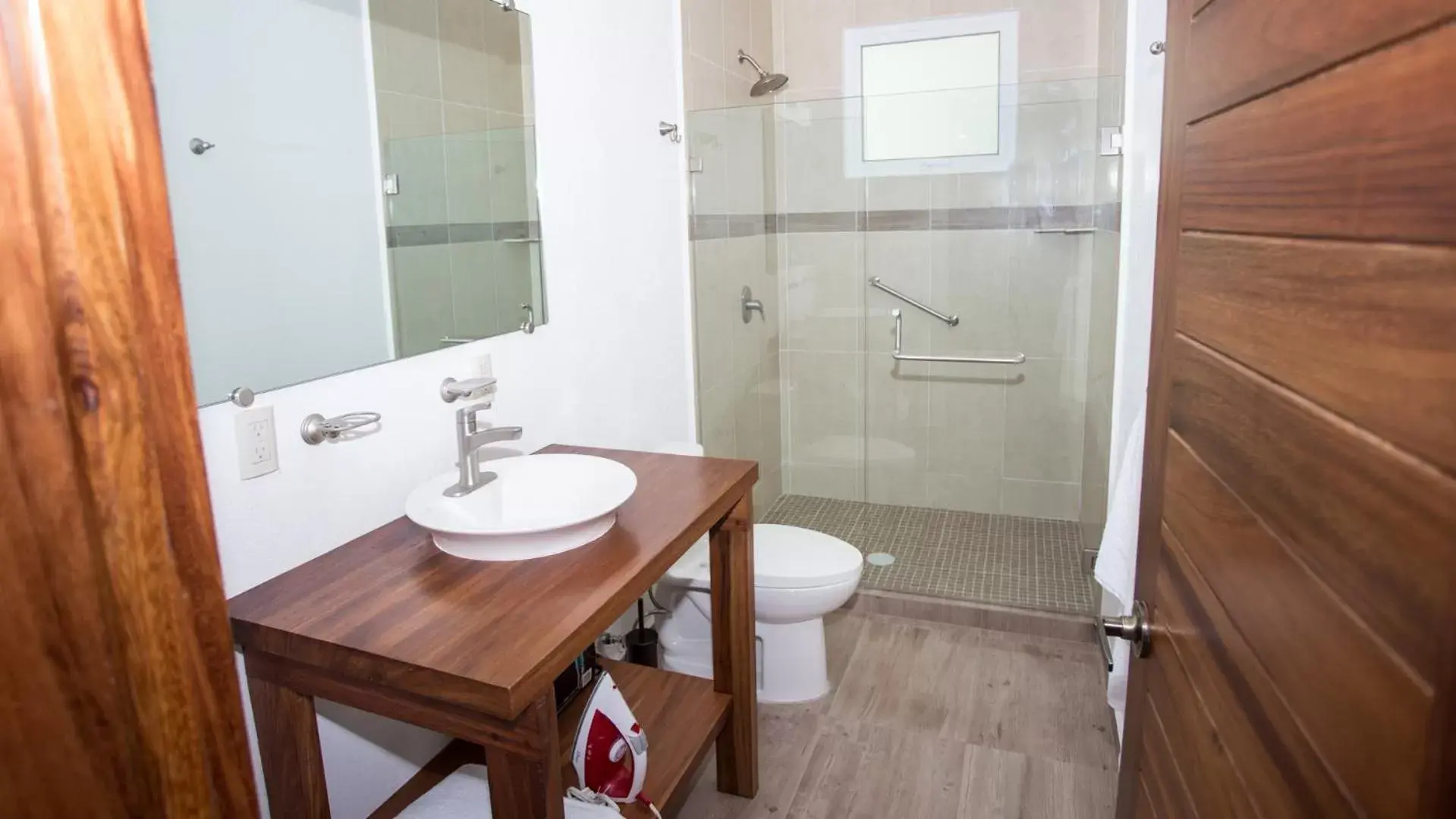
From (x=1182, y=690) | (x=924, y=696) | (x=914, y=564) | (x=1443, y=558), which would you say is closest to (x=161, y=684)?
(x=1443, y=558)

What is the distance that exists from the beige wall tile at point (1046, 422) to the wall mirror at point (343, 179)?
2235 mm

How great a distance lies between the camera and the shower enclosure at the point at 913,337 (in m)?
3.27

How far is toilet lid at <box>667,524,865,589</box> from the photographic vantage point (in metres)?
2.37

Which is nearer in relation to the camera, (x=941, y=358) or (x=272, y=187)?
(x=272, y=187)

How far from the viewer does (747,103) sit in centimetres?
358

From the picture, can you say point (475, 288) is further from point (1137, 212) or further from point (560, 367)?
point (1137, 212)

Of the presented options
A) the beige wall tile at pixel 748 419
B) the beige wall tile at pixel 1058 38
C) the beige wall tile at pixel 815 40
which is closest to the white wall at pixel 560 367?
the beige wall tile at pixel 748 419

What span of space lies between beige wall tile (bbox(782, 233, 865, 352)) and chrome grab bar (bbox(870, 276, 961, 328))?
6cm

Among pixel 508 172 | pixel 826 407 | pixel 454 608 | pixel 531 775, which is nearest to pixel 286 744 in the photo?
pixel 454 608

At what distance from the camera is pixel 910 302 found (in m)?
3.71

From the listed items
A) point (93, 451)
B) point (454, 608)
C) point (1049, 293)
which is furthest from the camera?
point (1049, 293)

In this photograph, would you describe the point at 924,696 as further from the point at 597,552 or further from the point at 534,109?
the point at 534,109

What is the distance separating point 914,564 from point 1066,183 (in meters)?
1.58

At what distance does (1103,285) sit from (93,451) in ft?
10.0
